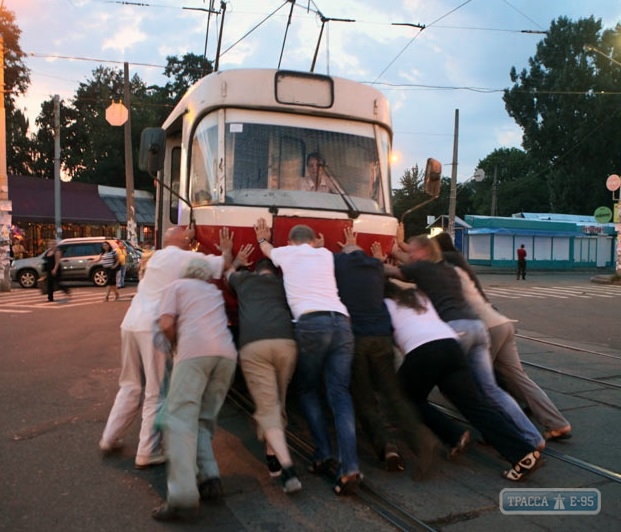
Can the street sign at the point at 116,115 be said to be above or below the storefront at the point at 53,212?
above

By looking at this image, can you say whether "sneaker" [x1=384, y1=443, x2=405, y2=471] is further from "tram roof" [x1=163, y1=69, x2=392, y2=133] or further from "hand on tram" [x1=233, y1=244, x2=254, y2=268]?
"tram roof" [x1=163, y1=69, x2=392, y2=133]

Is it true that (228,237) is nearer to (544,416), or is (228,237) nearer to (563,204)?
(544,416)

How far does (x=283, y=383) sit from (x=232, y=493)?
0.84 meters

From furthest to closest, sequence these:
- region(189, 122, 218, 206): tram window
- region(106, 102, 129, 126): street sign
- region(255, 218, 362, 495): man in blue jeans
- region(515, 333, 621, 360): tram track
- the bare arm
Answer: region(106, 102, 129, 126): street sign, region(515, 333, 621, 360): tram track, region(189, 122, 218, 206): tram window, the bare arm, region(255, 218, 362, 495): man in blue jeans

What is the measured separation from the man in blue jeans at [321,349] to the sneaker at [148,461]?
3.94 ft

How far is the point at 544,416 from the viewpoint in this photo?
536 cm

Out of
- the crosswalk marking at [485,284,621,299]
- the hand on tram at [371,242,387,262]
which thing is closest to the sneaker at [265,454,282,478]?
the hand on tram at [371,242,387,262]

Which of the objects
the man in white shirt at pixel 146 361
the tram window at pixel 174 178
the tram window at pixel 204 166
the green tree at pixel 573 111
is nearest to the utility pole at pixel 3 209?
the tram window at pixel 174 178

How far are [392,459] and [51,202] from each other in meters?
33.3

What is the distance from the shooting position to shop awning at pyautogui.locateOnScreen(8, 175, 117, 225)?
3256 cm

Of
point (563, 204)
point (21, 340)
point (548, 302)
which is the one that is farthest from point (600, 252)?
point (21, 340)

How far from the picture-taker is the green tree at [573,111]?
51500mm

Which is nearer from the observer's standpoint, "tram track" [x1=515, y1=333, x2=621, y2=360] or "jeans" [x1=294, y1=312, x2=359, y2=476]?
"jeans" [x1=294, y1=312, x2=359, y2=476]

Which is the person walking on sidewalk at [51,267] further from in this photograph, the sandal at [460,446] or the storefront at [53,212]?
the sandal at [460,446]
